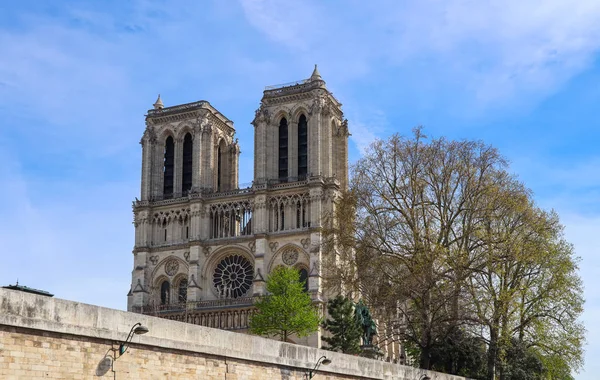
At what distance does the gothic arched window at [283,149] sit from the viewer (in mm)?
64294

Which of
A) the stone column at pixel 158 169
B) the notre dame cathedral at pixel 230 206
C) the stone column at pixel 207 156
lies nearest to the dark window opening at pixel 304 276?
the notre dame cathedral at pixel 230 206

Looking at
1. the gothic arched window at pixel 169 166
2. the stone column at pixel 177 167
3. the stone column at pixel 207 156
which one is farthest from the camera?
the gothic arched window at pixel 169 166

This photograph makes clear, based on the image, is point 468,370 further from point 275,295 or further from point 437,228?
point 275,295

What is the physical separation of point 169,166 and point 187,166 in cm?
157

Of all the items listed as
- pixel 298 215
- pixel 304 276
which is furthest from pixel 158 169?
pixel 304 276

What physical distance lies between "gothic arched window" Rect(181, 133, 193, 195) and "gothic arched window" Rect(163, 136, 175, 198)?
3.16 feet

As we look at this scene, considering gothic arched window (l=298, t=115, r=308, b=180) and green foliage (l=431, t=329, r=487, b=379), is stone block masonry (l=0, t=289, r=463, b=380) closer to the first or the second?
green foliage (l=431, t=329, r=487, b=379)

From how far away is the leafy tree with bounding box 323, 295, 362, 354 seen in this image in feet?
162

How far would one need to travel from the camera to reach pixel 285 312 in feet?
174

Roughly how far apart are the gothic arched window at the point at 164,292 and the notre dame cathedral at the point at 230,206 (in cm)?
11

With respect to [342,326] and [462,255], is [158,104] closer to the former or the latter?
[342,326]

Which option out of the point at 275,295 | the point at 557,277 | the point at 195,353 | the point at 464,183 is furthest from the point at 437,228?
the point at 275,295

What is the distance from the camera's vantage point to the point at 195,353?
16016 mm

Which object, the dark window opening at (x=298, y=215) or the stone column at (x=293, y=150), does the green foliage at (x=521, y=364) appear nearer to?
the dark window opening at (x=298, y=215)
